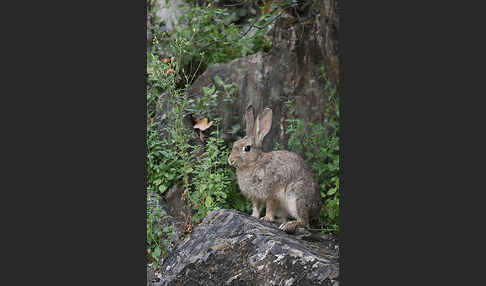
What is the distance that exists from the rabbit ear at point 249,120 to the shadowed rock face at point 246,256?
33.4 inches

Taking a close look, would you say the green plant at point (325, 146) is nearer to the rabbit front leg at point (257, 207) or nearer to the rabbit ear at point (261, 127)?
the rabbit ear at point (261, 127)

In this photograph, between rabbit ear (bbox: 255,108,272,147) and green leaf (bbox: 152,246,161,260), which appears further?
rabbit ear (bbox: 255,108,272,147)

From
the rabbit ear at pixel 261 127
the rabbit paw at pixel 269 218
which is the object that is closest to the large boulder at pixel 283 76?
the rabbit ear at pixel 261 127

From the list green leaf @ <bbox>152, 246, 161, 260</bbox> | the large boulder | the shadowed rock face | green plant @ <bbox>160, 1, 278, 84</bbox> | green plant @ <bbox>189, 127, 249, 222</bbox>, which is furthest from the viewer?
green plant @ <bbox>160, 1, 278, 84</bbox>

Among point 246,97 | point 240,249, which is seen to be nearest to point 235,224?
point 240,249

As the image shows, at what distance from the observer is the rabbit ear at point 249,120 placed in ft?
17.6

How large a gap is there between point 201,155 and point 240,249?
120 centimetres

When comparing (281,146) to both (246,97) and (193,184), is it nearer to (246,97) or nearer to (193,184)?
(246,97)

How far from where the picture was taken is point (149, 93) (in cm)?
545

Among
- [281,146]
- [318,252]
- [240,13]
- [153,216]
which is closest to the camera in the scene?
[318,252]

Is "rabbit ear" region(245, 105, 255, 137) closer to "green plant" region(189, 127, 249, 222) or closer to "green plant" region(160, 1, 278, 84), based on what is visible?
A: "green plant" region(189, 127, 249, 222)

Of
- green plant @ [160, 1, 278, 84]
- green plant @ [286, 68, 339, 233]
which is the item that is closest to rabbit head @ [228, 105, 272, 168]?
green plant @ [286, 68, 339, 233]

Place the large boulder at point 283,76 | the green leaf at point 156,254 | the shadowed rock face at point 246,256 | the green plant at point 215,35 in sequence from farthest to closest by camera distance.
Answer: the green plant at point 215,35 → the large boulder at point 283,76 → the green leaf at point 156,254 → the shadowed rock face at point 246,256

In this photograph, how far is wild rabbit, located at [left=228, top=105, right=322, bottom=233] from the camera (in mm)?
5262
